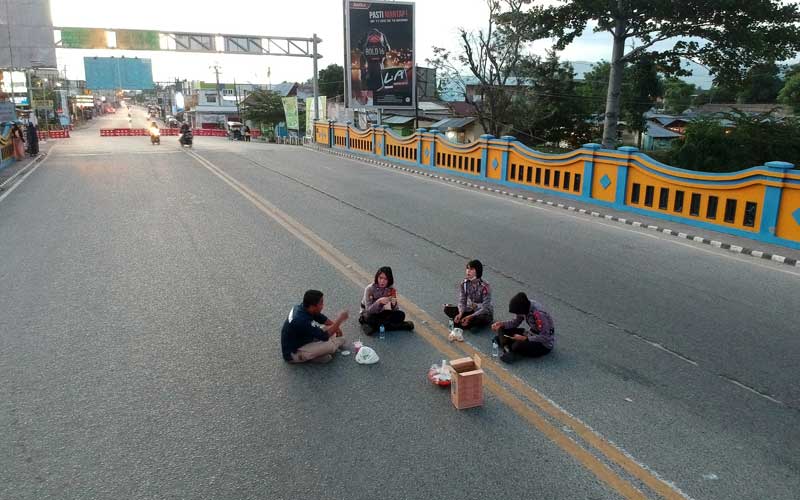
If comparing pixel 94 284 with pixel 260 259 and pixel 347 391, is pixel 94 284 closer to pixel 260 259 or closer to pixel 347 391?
pixel 260 259

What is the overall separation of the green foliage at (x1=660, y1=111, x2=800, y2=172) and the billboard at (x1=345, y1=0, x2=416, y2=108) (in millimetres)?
20633

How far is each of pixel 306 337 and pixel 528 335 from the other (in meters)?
2.28

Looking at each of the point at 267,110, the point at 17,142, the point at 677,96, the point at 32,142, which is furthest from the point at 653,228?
the point at 677,96

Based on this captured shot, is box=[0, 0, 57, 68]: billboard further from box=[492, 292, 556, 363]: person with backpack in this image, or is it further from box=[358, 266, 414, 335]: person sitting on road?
box=[492, 292, 556, 363]: person with backpack

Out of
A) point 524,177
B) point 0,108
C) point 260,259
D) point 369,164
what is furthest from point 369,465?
point 0,108

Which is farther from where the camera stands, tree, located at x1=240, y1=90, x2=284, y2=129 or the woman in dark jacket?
tree, located at x1=240, y1=90, x2=284, y2=129

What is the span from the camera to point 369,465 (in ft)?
13.3

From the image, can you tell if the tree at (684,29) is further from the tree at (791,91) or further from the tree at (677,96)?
the tree at (677,96)

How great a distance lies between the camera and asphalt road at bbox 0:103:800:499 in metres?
3.96

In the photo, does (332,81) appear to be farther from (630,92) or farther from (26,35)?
(26,35)

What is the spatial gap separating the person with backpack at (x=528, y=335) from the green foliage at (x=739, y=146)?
53.1ft

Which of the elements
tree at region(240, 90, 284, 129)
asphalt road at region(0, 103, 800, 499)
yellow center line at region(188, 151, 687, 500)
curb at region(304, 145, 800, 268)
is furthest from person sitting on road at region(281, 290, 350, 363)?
tree at region(240, 90, 284, 129)

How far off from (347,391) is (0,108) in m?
31.0

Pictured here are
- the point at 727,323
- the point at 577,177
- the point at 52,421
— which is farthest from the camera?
the point at 577,177
